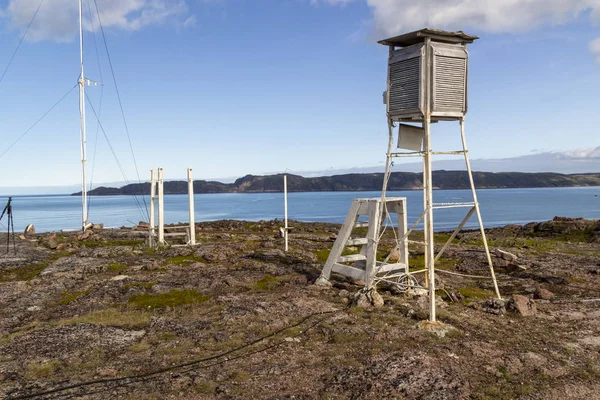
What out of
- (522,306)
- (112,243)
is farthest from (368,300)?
(112,243)

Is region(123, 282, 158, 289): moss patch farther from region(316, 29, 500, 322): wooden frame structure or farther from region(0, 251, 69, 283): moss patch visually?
region(316, 29, 500, 322): wooden frame structure

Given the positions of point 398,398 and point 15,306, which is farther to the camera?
point 15,306

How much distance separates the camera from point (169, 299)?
17094mm

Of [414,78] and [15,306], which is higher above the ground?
[414,78]

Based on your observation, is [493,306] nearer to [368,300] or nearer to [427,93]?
[368,300]

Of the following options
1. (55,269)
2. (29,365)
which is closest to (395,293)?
(29,365)

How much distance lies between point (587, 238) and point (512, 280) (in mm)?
24438

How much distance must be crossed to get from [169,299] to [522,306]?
12.5m

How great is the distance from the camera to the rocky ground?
944 cm

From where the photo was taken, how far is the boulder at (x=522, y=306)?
14.4 metres

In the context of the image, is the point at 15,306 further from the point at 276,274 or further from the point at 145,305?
the point at 276,274

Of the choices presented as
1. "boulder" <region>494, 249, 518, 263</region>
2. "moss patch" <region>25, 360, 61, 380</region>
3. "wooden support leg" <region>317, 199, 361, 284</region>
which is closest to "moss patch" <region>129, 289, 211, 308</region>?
"wooden support leg" <region>317, 199, 361, 284</region>

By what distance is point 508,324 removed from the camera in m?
13.5

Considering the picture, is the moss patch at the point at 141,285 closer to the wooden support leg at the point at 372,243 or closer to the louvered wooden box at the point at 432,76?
the wooden support leg at the point at 372,243
